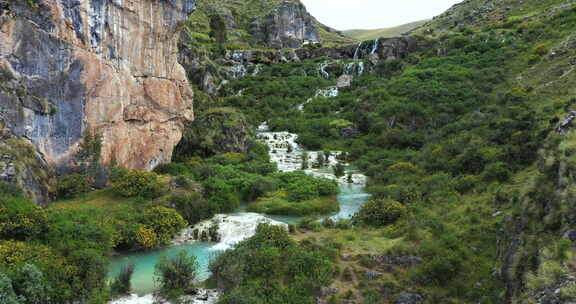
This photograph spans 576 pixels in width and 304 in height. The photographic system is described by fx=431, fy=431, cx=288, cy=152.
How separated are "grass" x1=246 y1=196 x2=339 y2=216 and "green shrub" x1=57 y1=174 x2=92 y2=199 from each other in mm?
9245

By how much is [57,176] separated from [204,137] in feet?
50.9

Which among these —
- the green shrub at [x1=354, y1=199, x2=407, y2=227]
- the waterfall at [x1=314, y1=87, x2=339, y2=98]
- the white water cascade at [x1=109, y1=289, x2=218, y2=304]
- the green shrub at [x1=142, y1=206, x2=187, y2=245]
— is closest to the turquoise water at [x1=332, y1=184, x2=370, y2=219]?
the green shrub at [x1=354, y1=199, x2=407, y2=227]

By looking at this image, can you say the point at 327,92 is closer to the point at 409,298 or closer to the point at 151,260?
the point at 151,260

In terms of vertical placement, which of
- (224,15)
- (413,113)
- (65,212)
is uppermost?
(224,15)

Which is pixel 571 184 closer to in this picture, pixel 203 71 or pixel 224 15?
pixel 203 71

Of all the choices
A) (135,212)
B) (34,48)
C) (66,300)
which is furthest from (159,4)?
(66,300)

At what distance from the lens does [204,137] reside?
37.8m

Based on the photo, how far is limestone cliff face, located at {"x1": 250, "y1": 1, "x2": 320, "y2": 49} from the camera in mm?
102438

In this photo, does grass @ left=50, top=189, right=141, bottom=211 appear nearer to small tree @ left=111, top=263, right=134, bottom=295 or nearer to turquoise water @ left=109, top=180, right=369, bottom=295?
turquoise water @ left=109, top=180, right=369, bottom=295

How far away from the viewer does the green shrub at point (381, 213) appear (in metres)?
21.9

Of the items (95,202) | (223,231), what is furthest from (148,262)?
(95,202)

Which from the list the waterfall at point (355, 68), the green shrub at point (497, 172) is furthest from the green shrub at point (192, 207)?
the waterfall at point (355, 68)

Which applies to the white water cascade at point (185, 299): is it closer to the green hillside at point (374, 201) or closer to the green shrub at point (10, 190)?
the green hillside at point (374, 201)

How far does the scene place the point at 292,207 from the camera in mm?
25531
